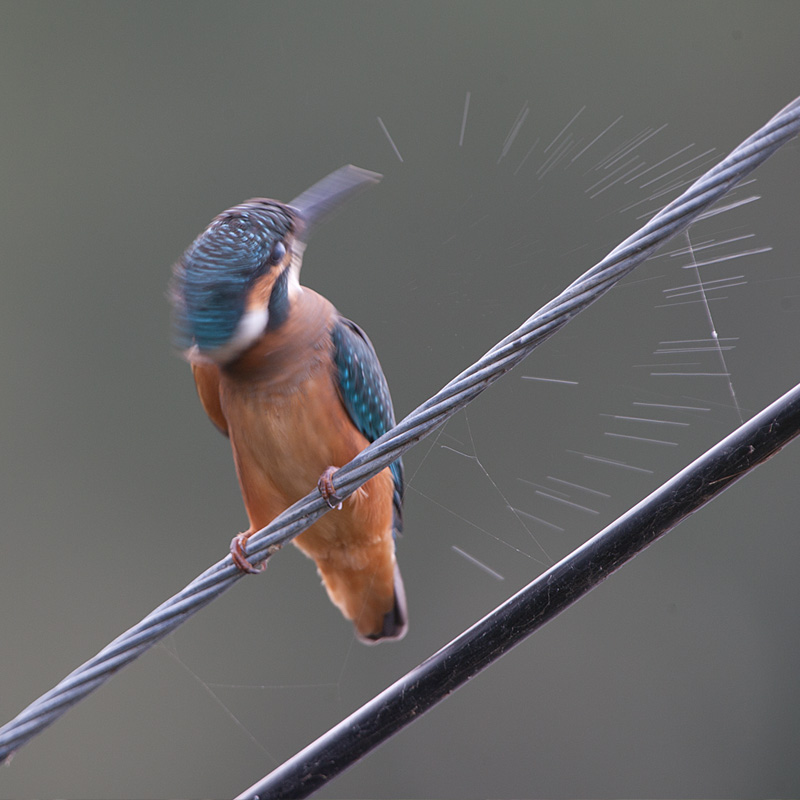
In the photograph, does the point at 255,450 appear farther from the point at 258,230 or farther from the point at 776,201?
the point at 776,201

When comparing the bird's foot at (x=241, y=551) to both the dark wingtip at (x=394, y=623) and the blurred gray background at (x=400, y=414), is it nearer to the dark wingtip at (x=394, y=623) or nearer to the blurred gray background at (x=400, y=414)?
the dark wingtip at (x=394, y=623)

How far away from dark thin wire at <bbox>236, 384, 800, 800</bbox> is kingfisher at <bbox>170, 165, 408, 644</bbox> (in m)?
0.23

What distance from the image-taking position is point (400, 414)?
3.88 m

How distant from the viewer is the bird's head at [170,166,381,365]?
47.7 inches

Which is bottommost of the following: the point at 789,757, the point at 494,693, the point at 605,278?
the point at 789,757

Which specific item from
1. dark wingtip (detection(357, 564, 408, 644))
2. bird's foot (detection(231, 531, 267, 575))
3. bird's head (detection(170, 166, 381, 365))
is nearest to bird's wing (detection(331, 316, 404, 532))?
bird's head (detection(170, 166, 381, 365))

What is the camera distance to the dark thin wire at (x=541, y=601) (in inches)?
34.7

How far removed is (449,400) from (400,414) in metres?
2.94

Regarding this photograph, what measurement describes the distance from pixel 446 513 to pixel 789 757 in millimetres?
2485

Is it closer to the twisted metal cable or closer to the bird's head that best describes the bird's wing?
the bird's head

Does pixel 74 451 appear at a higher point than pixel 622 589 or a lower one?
higher

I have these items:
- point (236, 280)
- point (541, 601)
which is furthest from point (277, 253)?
point (541, 601)

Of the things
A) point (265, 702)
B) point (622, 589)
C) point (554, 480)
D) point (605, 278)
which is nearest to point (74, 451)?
point (265, 702)

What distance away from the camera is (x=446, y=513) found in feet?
14.5
